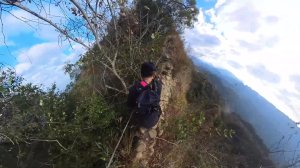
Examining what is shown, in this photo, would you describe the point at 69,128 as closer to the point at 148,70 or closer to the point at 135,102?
the point at 135,102

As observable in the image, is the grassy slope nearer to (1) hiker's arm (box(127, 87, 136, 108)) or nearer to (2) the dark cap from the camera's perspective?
(1) hiker's arm (box(127, 87, 136, 108))

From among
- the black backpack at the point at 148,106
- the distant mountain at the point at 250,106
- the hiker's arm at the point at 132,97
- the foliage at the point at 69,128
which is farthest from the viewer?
the distant mountain at the point at 250,106

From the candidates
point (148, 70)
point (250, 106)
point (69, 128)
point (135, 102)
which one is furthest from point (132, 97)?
point (250, 106)

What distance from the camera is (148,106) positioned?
7.93m

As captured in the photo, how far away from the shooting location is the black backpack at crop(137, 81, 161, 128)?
782cm

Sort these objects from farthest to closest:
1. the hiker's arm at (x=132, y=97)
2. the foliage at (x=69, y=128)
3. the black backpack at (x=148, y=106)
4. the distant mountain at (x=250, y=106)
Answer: the distant mountain at (x=250, y=106) < the foliage at (x=69, y=128) < the hiker's arm at (x=132, y=97) < the black backpack at (x=148, y=106)

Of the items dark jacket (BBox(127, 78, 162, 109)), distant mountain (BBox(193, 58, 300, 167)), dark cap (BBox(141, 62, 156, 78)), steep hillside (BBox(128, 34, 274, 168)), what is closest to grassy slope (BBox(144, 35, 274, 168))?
steep hillside (BBox(128, 34, 274, 168))

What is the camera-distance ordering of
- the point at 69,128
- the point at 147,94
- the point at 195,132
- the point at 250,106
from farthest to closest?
1. the point at 250,106
2. the point at 195,132
3. the point at 69,128
4. the point at 147,94

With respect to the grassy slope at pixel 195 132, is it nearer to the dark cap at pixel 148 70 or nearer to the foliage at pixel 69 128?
the foliage at pixel 69 128

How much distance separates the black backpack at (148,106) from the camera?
308 inches

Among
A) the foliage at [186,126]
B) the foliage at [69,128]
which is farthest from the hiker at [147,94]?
the foliage at [186,126]

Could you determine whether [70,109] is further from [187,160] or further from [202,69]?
[202,69]

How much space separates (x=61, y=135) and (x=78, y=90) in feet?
5.55

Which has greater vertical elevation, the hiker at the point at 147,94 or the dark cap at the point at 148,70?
the dark cap at the point at 148,70
